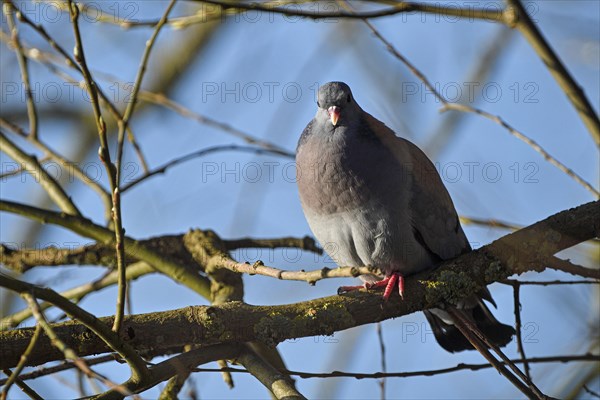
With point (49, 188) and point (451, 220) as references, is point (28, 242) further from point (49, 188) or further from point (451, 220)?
point (451, 220)

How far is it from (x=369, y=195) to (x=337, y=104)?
1.69ft

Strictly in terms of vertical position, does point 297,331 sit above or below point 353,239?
below

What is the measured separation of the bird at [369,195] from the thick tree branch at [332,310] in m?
0.35

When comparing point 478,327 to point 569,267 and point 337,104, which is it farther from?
point 337,104

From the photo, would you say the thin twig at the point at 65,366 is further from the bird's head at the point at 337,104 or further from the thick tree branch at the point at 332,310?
the bird's head at the point at 337,104

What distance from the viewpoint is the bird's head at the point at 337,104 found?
382cm

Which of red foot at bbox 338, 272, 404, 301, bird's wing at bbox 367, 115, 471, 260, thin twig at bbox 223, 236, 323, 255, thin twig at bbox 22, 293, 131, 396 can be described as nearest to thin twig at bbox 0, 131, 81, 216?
thin twig at bbox 223, 236, 323, 255

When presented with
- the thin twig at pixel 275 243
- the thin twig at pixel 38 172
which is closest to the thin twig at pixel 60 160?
the thin twig at pixel 38 172

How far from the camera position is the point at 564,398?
3.79 metres

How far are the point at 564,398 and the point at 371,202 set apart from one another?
1402mm

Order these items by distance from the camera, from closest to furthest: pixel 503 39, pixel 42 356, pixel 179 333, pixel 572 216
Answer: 1. pixel 42 356
2. pixel 179 333
3. pixel 572 216
4. pixel 503 39

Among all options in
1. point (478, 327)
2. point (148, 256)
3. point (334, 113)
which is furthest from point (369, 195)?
point (148, 256)

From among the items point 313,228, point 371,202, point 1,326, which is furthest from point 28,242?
point 371,202

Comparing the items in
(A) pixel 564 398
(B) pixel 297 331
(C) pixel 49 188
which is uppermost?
(C) pixel 49 188
